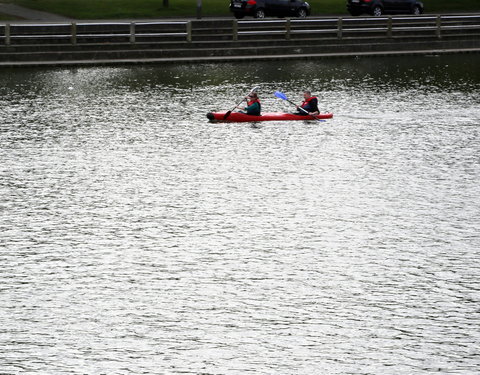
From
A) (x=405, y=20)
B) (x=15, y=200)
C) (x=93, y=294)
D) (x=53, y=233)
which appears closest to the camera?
(x=93, y=294)

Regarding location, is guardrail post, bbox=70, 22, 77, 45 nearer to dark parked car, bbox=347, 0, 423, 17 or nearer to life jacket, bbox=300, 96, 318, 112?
life jacket, bbox=300, 96, 318, 112

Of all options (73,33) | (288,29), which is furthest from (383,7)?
(73,33)

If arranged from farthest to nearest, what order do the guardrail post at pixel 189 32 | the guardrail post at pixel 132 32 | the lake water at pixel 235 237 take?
the guardrail post at pixel 189 32 < the guardrail post at pixel 132 32 < the lake water at pixel 235 237

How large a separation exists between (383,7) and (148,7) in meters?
14.6

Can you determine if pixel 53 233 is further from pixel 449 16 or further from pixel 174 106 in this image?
pixel 449 16

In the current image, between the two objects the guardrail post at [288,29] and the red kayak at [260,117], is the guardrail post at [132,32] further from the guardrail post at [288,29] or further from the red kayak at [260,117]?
the red kayak at [260,117]

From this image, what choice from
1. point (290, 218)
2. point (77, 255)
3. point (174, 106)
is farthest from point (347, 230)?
point (174, 106)

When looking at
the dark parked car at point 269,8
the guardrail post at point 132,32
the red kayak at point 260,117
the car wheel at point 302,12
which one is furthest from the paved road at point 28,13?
the red kayak at point 260,117

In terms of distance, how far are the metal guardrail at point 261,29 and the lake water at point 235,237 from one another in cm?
1024

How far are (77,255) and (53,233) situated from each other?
1.85m

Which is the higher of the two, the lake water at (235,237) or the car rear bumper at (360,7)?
the car rear bumper at (360,7)

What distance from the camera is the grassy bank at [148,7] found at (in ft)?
203

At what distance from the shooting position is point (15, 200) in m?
26.6

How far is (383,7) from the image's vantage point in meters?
64.7
